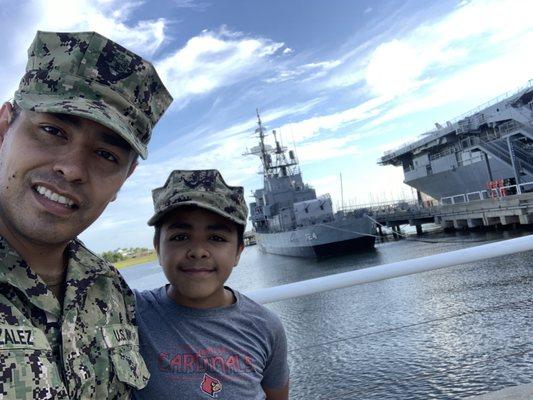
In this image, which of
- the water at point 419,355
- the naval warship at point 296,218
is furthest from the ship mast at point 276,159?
the water at point 419,355

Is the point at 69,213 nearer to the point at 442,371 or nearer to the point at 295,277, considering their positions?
the point at 442,371

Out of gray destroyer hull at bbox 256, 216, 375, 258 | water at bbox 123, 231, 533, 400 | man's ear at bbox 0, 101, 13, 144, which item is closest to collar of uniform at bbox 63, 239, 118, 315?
man's ear at bbox 0, 101, 13, 144

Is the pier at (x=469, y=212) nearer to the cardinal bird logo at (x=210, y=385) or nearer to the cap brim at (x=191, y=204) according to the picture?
the cap brim at (x=191, y=204)

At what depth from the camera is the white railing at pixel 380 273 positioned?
1.57 meters

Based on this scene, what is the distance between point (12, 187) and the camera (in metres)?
0.88

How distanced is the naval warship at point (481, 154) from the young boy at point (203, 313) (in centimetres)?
2357

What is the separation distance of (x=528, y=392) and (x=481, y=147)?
27258 millimetres

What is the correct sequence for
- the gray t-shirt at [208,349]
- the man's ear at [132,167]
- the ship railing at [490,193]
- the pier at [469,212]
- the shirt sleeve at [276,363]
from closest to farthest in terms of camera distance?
the man's ear at [132,167] < the gray t-shirt at [208,349] < the shirt sleeve at [276,363] < the pier at [469,212] < the ship railing at [490,193]

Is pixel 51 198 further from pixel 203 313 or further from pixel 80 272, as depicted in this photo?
pixel 203 313

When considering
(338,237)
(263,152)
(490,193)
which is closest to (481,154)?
(490,193)

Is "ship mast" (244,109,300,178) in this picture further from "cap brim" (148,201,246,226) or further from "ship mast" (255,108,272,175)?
"cap brim" (148,201,246,226)

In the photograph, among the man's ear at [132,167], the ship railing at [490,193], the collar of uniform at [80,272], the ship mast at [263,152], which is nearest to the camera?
the collar of uniform at [80,272]

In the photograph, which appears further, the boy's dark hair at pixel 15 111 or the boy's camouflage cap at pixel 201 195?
the boy's camouflage cap at pixel 201 195

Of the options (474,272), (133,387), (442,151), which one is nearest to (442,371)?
(133,387)
